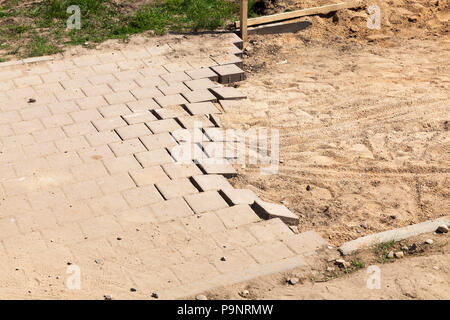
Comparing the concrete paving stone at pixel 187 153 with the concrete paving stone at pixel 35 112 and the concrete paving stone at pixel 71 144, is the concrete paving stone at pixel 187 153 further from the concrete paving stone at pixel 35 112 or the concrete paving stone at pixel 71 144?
the concrete paving stone at pixel 35 112

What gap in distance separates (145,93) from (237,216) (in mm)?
2995

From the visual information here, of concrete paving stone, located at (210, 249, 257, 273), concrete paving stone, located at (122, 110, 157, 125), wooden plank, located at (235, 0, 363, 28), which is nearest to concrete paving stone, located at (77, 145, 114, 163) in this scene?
concrete paving stone, located at (122, 110, 157, 125)

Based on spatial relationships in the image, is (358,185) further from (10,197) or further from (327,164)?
(10,197)

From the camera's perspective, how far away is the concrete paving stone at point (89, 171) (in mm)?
7204

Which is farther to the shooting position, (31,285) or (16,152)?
(16,152)

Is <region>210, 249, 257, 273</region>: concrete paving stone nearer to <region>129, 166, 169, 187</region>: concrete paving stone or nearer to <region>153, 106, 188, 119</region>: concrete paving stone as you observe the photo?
<region>129, 166, 169, 187</region>: concrete paving stone

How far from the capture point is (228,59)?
10.0m

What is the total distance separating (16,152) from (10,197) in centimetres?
95

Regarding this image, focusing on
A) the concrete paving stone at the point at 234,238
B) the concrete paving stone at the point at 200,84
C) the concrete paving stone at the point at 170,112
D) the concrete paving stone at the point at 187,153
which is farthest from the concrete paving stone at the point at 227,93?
the concrete paving stone at the point at 234,238

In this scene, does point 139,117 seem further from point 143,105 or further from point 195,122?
point 195,122

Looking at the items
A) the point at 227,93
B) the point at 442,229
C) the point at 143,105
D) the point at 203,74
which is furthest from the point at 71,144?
the point at 442,229

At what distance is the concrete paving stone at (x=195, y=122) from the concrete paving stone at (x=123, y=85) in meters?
1.16

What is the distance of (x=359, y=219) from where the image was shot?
686cm
